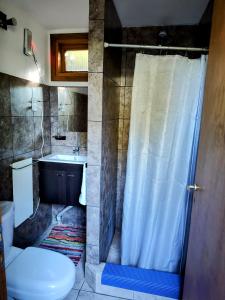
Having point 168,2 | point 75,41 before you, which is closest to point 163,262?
point 168,2

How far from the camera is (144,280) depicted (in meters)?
1.62

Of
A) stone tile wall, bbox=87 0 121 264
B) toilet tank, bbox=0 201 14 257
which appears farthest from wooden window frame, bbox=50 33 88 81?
toilet tank, bbox=0 201 14 257

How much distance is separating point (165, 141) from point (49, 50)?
5.49 ft

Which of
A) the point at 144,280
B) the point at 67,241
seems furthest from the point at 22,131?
the point at 144,280

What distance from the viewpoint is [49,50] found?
2320 millimetres

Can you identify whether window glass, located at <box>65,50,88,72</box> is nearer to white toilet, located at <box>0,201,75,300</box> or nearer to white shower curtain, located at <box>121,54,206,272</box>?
white shower curtain, located at <box>121,54,206,272</box>

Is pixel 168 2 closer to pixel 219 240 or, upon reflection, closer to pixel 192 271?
pixel 219 240

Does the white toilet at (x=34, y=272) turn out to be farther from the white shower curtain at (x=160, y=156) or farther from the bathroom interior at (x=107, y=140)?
the white shower curtain at (x=160, y=156)

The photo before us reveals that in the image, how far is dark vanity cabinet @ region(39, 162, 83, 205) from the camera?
2.18 meters

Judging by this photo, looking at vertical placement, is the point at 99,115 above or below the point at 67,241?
above

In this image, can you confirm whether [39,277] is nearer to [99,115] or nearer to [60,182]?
[60,182]

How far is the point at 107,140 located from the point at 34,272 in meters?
1.08

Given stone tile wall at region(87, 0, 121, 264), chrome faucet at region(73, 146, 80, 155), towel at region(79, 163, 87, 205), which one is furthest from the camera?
chrome faucet at region(73, 146, 80, 155)

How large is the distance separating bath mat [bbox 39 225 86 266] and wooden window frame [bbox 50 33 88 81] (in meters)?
1.80
